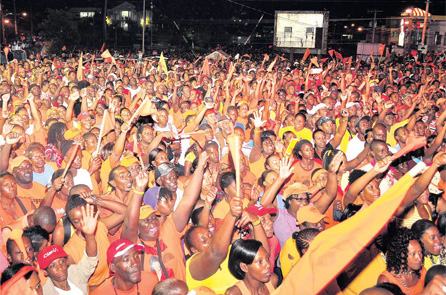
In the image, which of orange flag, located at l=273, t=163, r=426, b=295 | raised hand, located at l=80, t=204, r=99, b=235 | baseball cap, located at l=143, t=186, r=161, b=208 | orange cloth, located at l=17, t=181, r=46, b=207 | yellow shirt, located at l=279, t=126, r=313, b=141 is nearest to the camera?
orange flag, located at l=273, t=163, r=426, b=295

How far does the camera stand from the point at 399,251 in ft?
12.1

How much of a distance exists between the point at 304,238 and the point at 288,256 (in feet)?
0.94

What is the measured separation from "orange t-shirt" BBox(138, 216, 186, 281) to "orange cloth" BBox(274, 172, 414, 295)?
1.48 meters

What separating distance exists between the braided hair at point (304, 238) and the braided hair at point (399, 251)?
1.90 ft

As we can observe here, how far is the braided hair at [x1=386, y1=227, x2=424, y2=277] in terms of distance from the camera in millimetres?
3645

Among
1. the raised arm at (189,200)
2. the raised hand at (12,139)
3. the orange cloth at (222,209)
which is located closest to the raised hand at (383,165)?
the orange cloth at (222,209)

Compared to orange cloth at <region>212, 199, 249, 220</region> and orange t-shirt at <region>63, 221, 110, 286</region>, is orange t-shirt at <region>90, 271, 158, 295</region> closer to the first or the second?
orange t-shirt at <region>63, 221, 110, 286</region>

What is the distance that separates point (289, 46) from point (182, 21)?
64.5ft

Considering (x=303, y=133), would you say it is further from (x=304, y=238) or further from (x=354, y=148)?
(x=304, y=238)

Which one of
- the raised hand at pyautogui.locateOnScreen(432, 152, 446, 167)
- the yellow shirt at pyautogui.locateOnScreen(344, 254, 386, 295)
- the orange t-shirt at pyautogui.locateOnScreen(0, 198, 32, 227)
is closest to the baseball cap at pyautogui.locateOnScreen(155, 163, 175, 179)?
the orange t-shirt at pyautogui.locateOnScreen(0, 198, 32, 227)

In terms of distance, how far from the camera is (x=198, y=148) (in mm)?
6477

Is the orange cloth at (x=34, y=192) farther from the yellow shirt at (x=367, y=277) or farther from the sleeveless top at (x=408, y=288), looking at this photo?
the sleeveless top at (x=408, y=288)

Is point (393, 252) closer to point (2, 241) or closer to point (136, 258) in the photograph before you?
point (136, 258)

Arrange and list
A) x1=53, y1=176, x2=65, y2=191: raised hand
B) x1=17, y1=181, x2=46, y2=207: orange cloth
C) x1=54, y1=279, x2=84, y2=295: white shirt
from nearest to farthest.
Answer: x1=54, y1=279, x2=84, y2=295: white shirt, x1=53, y1=176, x2=65, y2=191: raised hand, x1=17, y1=181, x2=46, y2=207: orange cloth
